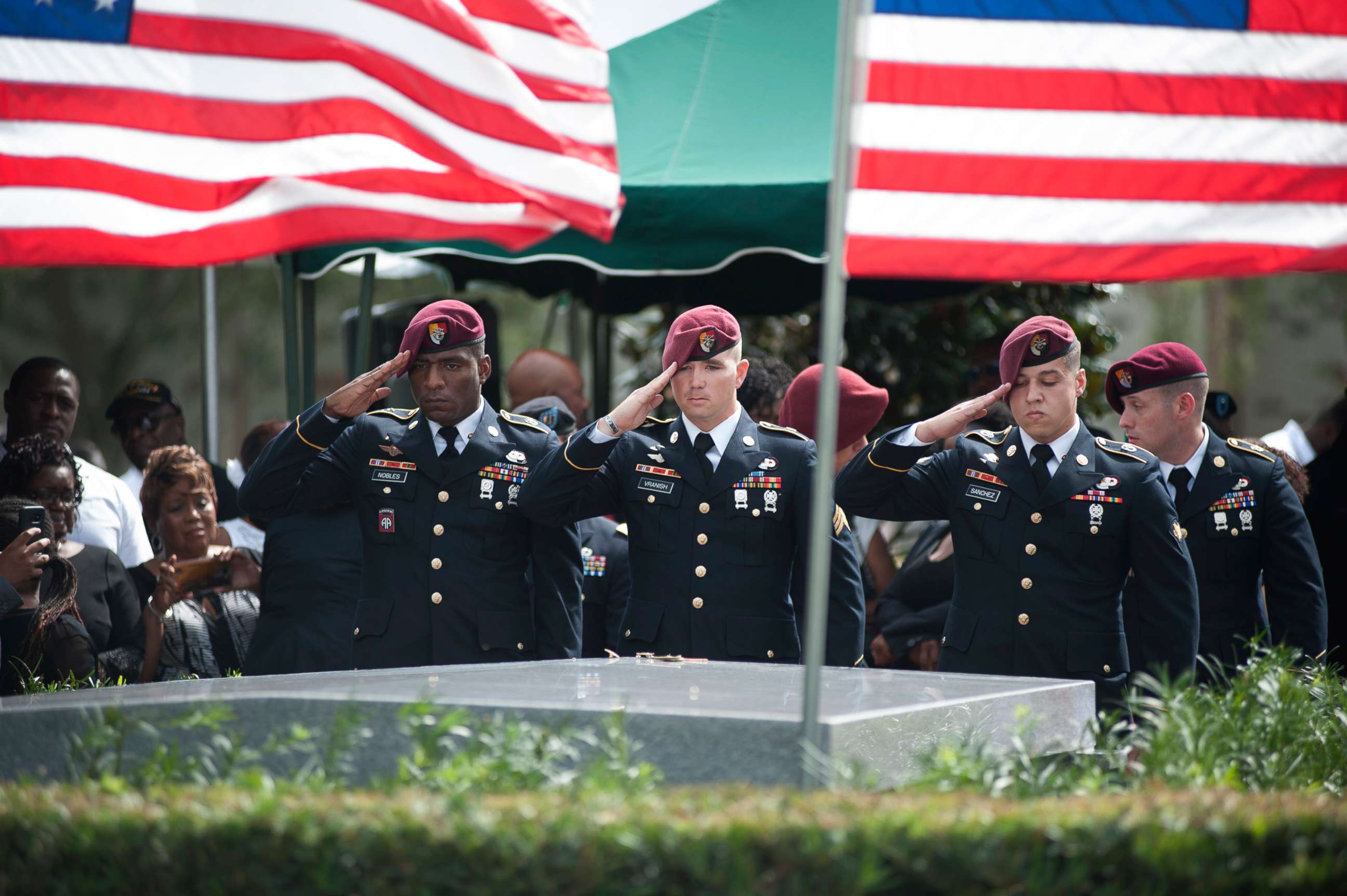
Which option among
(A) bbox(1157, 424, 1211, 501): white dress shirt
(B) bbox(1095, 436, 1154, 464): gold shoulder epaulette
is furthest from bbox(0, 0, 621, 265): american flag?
(A) bbox(1157, 424, 1211, 501): white dress shirt

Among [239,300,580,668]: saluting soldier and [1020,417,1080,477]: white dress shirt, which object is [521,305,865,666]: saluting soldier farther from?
[1020,417,1080,477]: white dress shirt

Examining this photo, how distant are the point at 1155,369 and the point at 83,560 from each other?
3.90 meters

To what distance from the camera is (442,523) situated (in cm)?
522

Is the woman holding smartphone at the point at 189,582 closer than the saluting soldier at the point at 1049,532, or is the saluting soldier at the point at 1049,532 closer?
the saluting soldier at the point at 1049,532

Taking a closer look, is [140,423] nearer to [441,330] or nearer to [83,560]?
[83,560]

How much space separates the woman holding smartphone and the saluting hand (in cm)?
174

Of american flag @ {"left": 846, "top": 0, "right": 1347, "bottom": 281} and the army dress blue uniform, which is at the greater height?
american flag @ {"left": 846, "top": 0, "right": 1347, "bottom": 281}

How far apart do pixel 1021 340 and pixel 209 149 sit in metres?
2.60

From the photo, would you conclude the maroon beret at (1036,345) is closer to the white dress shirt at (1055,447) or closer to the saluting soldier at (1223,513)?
the white dress shirt at (1055,447)

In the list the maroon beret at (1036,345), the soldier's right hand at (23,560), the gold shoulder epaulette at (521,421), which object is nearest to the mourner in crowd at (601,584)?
the gold shoulder epaulette at (521,421)

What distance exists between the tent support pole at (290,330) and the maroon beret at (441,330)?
10.1 feet

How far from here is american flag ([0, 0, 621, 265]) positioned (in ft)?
16.0

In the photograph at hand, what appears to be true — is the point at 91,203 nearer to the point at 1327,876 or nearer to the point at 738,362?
the point at 738,362

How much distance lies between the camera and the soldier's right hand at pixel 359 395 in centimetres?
502
